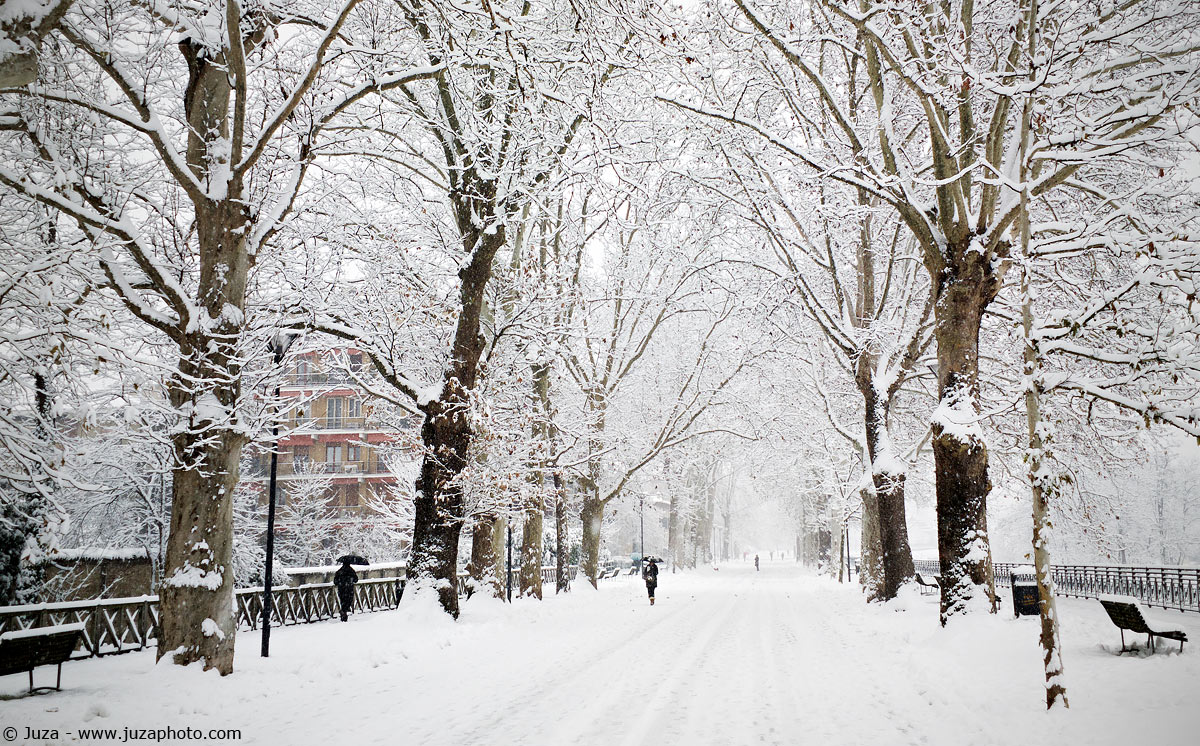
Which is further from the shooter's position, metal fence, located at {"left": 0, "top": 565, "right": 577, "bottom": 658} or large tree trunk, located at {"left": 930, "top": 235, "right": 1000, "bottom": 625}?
metal fence, located at {"left": 0, "top": 565, "right": 577, "bottom": 658}

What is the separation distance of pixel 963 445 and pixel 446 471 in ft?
31.4

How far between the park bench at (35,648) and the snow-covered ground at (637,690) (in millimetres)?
395

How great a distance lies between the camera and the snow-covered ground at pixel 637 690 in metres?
6.43

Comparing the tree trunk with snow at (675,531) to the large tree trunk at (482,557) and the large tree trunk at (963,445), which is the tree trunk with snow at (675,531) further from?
the large tree trunk at (963,445)

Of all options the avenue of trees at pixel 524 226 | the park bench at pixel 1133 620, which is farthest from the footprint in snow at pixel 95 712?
the park bench at pixel 1133 620

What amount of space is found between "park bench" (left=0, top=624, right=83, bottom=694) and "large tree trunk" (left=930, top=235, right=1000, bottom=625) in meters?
12.8

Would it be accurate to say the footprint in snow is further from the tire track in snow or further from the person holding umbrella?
the person holding umbrella

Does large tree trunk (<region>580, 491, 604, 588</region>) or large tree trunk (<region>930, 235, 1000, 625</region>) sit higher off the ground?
large tree trunk (<region>930, 235, 1000, 625</region>)

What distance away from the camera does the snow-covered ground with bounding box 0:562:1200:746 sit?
6.43m

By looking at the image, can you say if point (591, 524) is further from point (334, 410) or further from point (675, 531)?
point (334, 410)

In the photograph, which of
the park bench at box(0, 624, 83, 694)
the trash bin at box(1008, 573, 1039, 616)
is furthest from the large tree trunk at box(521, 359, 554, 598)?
the park bench at box(0, 624, 83, 694)

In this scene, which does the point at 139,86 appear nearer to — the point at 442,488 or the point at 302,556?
the point at 442,488

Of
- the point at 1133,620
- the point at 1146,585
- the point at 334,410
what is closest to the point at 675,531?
the point at 1146,585

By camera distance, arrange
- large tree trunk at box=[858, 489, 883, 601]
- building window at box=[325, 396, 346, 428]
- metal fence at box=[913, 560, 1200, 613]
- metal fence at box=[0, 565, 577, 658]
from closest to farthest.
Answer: metal fence at box=[0, 565, 577, 658] → large tree trunk at box=[858, 489, 883, 601] → metal fence at box=[913, 560, 1200, 613] → building window at box=[325, 396, 346, 428]
